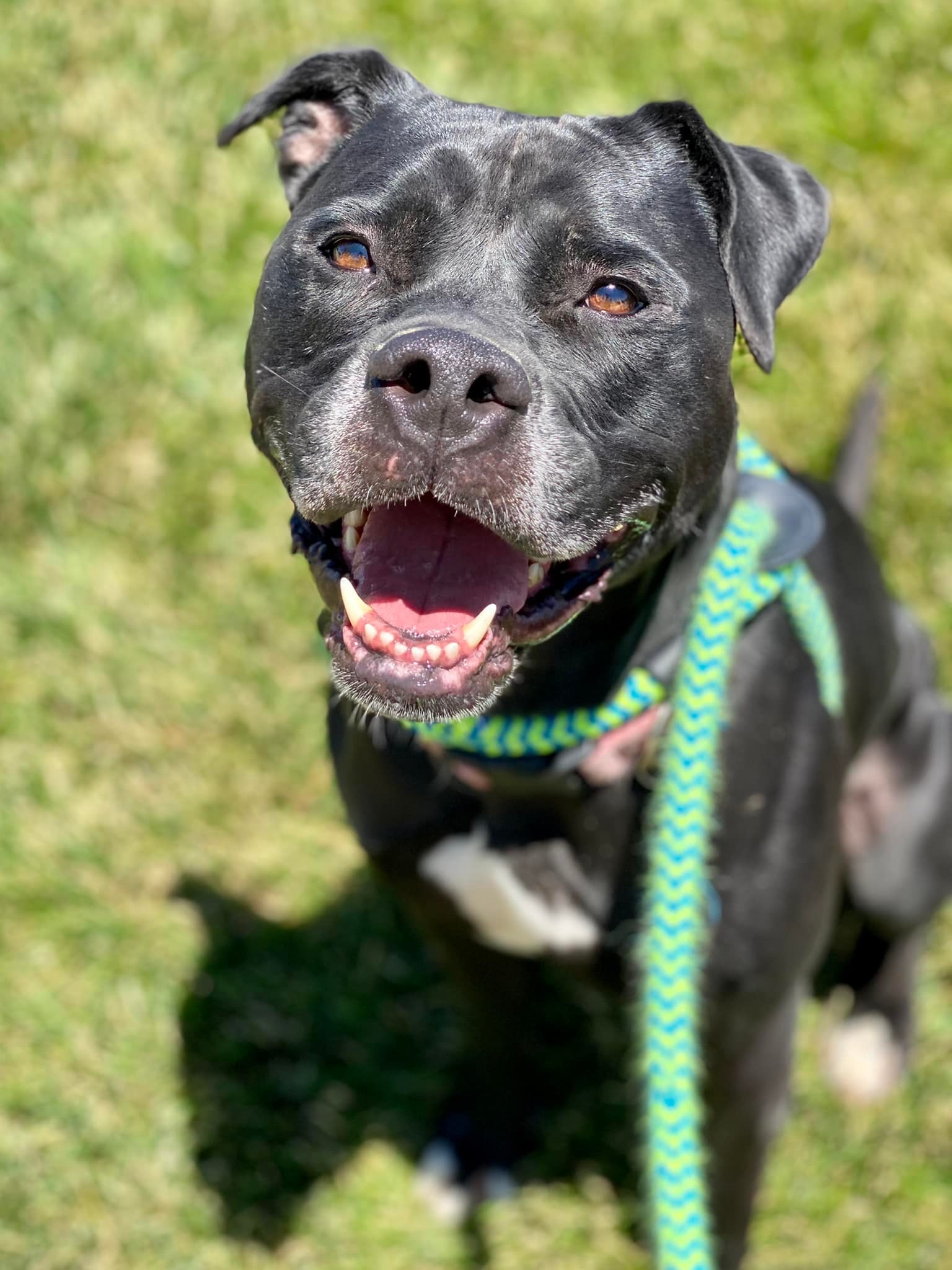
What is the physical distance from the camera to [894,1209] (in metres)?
3.58

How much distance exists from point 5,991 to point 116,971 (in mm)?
291

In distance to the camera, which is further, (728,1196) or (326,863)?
(326,863)

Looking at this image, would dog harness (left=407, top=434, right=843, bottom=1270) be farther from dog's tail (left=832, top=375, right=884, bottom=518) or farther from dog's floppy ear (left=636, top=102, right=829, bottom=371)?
dog's tail (left=832, top=375, right=884, bottom=518)

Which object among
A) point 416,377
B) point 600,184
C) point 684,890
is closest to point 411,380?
point 416,377

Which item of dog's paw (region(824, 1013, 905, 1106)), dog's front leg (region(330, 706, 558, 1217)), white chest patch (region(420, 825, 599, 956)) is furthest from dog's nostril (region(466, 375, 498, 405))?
dog's paw (region(824, 1013, 905, 1106))

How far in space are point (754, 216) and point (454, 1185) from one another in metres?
2.48

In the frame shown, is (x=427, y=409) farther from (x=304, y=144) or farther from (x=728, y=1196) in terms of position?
(x=728, y=1196)

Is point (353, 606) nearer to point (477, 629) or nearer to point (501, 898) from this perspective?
point (477, 629)

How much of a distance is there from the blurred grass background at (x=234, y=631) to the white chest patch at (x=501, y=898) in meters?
1.19

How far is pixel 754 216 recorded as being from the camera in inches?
92.4

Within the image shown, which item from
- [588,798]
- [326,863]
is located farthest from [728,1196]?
[326,863]

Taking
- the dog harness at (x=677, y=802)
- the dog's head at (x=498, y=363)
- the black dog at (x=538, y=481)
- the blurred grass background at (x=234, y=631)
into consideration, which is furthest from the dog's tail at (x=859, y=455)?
the dog's head at (x=498, y=363)

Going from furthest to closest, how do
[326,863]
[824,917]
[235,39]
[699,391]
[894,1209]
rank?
[235,39], [326,863], [894,1209], [824,917], [699,391]

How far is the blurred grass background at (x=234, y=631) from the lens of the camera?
360 cm
